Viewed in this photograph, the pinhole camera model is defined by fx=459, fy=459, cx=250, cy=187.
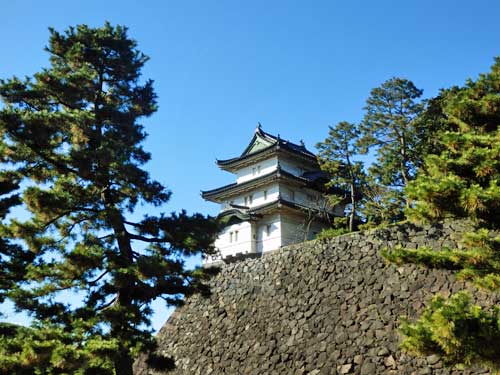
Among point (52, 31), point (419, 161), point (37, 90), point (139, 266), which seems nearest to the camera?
point (139, 266)

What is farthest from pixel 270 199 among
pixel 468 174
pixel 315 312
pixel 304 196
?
pixel 468 174

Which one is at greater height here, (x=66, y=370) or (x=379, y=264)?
(x=379, y=264)

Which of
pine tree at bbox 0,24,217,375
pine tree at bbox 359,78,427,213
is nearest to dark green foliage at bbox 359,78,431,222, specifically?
pine tree at bbox 359,78,427,213

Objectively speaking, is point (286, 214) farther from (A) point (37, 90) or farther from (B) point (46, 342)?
(B) point (46, 342)

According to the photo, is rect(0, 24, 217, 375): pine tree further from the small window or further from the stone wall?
the small window

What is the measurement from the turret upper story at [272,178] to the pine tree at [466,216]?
662 inches

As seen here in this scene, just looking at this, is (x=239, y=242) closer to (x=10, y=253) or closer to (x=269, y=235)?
(x=269, y=235)

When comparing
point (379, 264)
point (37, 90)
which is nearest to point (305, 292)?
point (379, 264)

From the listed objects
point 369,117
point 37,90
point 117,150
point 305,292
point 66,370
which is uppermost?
point 369,117

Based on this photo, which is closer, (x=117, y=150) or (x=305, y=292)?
(x=117, y=150)

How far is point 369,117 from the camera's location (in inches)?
798

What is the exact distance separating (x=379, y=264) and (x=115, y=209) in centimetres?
758

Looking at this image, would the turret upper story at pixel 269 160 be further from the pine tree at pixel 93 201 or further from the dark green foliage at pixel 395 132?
the pine tree at pixel 93 201

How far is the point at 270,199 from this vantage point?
24.2 meters
